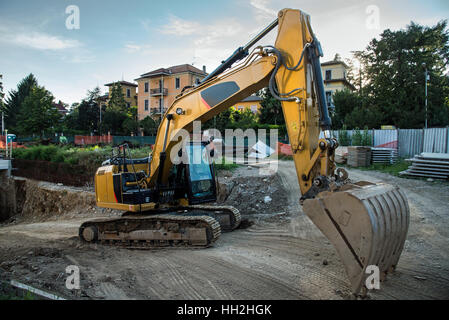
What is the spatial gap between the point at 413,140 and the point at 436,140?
4.71 ft

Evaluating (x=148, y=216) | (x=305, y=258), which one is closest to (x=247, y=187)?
(x=148, y=216)

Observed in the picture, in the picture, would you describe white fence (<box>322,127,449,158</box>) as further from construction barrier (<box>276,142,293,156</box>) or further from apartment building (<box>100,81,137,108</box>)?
apartment building (<box>100,81,137,108</box>)

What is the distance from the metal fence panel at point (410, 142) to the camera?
17016mm

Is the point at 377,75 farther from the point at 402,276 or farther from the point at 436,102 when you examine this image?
the point at 402,276

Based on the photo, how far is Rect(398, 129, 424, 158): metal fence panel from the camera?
1702 centimetres

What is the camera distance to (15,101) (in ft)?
172

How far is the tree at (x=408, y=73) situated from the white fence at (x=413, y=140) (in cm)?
826

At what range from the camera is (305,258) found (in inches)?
199

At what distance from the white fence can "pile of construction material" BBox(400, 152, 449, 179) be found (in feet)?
16.1

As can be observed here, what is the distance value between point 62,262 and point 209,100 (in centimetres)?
389
